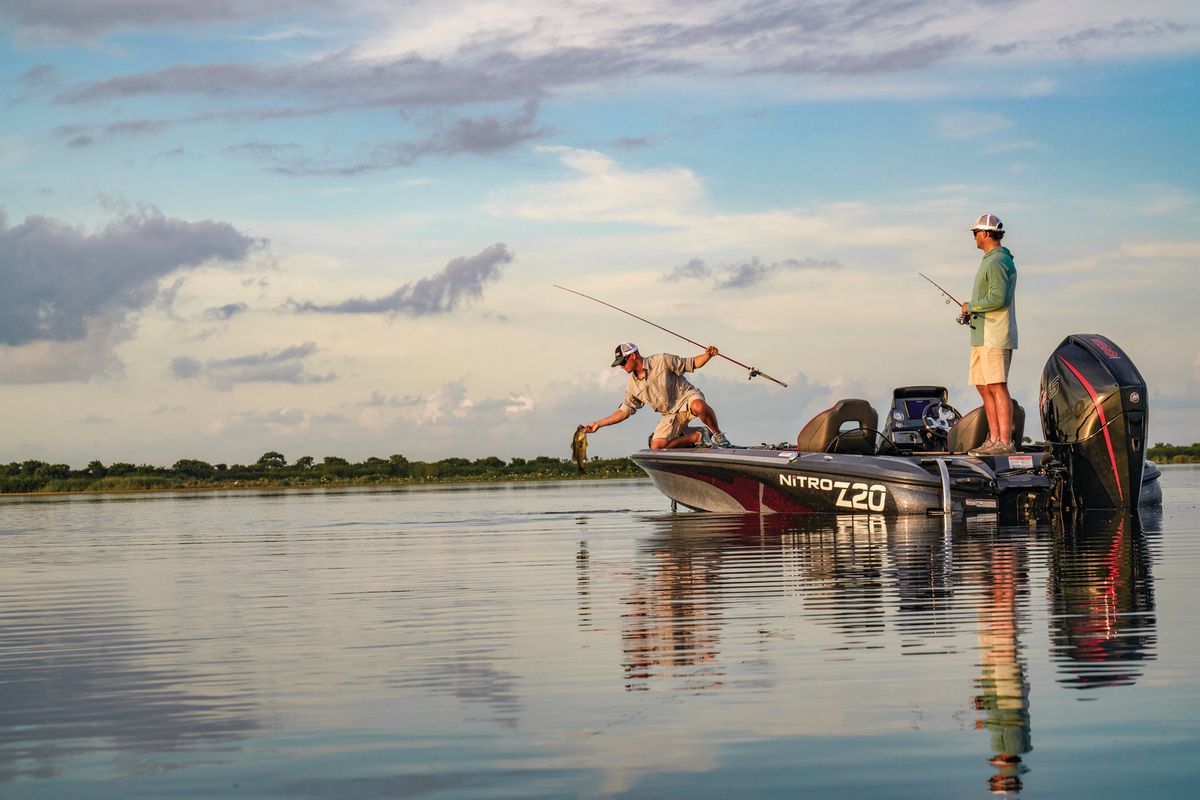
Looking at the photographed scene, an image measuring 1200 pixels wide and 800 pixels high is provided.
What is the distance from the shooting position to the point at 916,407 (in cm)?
1853

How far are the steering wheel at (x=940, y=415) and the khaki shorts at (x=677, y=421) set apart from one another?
2.83 meters

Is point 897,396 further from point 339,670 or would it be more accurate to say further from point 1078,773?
point 1078,773

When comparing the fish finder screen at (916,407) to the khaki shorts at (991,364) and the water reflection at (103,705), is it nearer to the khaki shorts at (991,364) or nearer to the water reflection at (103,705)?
the khaki shorts at (991,364)

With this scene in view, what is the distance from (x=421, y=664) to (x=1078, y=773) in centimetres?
278

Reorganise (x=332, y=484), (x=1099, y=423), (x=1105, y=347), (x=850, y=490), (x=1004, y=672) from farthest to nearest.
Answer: (x=332, y=484) → (x=850, y=490) → (x=1105, y=347) → (x=1099, y=423) → (x=1004, y=672)

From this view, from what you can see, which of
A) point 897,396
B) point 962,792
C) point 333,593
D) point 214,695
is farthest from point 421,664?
point 897,396

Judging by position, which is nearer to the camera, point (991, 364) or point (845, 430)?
point (991, 364)

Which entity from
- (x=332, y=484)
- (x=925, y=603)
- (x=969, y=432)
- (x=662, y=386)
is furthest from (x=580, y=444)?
(x=332, y=484)

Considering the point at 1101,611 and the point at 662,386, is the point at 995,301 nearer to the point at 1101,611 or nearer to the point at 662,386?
the point at 662,386

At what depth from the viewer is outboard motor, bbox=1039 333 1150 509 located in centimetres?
1452

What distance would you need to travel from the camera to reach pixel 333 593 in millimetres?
9102

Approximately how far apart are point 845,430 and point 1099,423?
355cm

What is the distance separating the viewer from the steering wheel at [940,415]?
18359 millimetres

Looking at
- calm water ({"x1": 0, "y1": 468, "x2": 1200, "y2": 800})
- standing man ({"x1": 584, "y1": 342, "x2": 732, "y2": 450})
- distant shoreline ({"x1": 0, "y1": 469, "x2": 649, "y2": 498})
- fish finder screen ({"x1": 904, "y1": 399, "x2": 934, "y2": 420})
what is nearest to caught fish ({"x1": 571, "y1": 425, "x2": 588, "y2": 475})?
standing man ({"x1": 584, "y1": 342, "x2": 732, "y2": 450})
